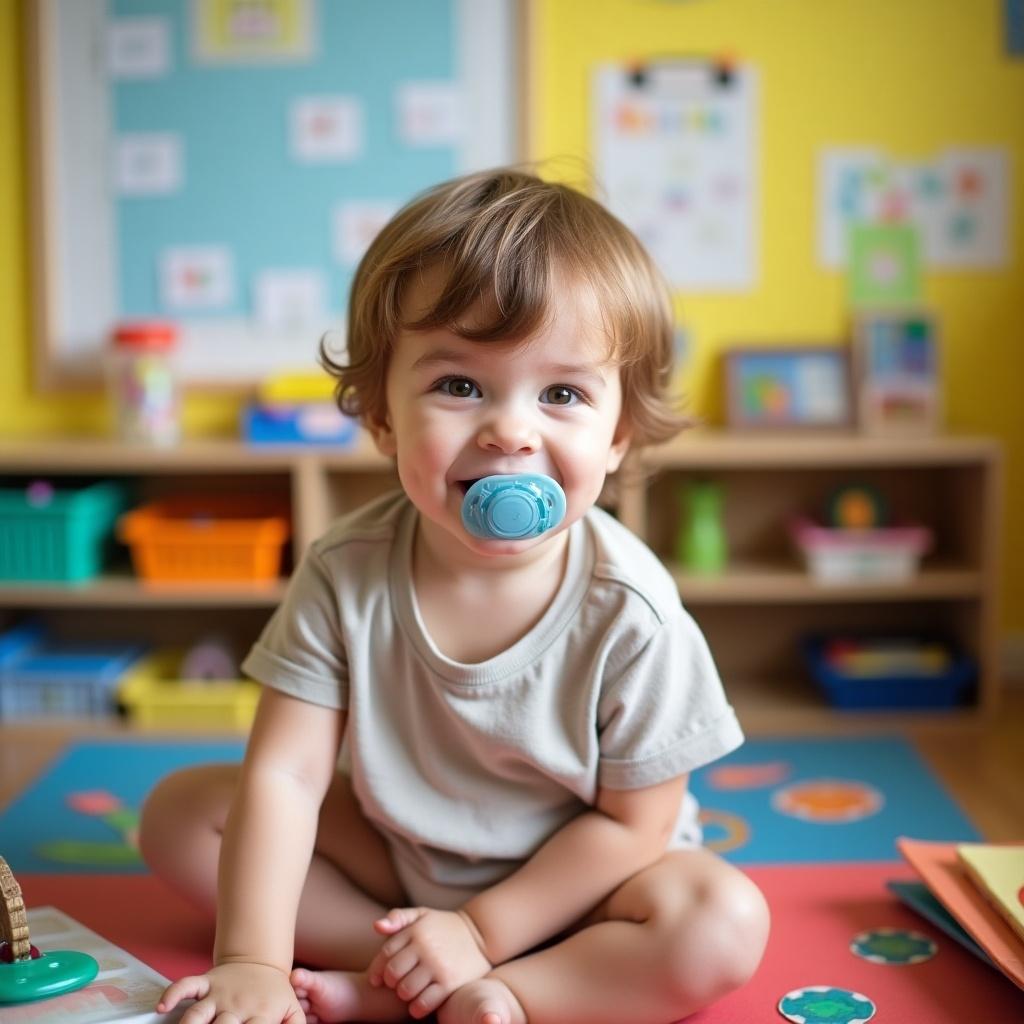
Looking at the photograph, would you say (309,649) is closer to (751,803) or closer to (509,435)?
(509,435)

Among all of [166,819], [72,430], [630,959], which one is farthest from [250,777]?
[72,430]

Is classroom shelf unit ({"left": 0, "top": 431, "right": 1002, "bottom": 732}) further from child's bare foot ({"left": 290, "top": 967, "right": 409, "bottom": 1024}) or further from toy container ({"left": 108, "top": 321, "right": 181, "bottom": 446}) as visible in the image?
child's bare foot ({"left": 290, "top": 967, "right": 409, "bottom": 1024})

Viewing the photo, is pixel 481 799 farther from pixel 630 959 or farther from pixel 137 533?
pixel 137 533

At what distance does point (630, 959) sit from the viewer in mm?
1064

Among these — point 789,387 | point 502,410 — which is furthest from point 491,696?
point 789,387

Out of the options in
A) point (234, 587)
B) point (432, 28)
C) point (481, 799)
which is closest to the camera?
point (481, 799)

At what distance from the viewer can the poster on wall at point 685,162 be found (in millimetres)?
2191

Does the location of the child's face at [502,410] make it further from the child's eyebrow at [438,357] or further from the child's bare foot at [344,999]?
the child's bare foot at [344,999]

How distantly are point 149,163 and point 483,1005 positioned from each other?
1.60m

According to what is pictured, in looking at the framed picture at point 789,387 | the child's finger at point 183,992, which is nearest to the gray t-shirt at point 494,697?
the child's finger at point 183,992

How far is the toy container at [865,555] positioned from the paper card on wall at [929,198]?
1.57 ft

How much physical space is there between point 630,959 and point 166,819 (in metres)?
0.43

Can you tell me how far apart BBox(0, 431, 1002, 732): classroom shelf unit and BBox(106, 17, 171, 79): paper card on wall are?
0.59m

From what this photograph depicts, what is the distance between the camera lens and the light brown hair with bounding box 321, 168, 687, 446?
1.02 meters
